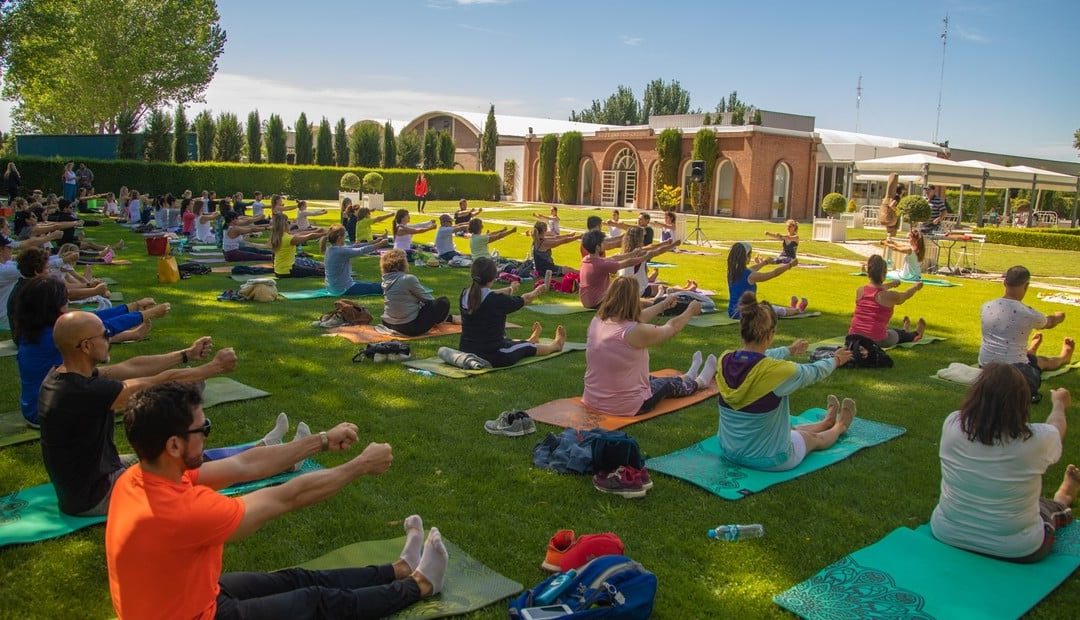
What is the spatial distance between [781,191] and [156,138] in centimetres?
2870

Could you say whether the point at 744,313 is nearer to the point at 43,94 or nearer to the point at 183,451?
the point at 183,451

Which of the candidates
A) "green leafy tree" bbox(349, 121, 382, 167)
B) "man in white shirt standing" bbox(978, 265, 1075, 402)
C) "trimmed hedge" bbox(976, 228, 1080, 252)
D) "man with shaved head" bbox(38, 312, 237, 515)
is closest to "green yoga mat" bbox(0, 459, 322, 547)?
"man with shaved head" bbox(38, 312, 237, 515)

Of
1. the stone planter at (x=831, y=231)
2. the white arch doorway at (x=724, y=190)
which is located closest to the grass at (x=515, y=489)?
the stone planter at (x=831, y=231)

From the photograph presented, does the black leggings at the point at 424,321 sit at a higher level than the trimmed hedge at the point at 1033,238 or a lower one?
lower

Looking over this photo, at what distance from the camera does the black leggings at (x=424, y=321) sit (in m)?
9.17

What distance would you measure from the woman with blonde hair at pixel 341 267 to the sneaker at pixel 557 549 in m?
8.04

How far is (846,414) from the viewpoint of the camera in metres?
5.71

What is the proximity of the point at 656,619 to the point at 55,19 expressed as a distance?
125 ft

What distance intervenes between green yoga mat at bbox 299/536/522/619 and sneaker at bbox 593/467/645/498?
3.60 ft

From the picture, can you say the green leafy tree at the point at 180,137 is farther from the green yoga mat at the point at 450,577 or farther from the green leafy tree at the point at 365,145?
the green yoga mat at the point at 450,577

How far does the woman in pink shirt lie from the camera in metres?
6.07

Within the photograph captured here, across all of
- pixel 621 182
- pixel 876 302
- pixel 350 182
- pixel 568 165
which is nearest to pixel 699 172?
pixel 876 302

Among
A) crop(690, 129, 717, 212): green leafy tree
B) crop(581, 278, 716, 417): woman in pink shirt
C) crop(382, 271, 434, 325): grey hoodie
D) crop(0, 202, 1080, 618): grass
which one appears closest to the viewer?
crop(0, 202, 1080, 618): grass

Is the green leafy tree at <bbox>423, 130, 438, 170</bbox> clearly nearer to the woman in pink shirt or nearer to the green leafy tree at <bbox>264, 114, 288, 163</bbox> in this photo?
the green leafy tree at <bbox>264, 114, 288, 163</bbox>
